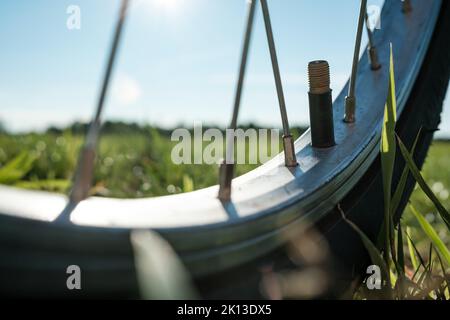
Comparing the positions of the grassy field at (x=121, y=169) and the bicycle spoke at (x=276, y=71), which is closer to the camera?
the bicycle spoke at (x=276, y=71)

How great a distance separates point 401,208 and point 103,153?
2.23 m

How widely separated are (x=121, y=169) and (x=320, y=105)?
1.94m

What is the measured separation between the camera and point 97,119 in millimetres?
547

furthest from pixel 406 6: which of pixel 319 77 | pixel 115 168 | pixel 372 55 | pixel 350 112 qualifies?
pixel 115 168

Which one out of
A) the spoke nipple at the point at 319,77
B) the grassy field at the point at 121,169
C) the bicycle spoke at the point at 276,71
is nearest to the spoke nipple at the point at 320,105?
the spoke nipple at the point at 319,77

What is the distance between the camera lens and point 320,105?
0.91 meters

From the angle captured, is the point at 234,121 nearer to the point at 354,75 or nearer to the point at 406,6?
the point at 354,75

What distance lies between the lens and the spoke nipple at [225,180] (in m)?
0.70

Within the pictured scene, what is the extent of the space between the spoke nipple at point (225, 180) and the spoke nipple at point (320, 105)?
0.29 meters

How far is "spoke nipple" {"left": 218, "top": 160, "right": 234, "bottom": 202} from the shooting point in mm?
700

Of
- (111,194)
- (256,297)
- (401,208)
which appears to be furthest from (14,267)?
(111,194)

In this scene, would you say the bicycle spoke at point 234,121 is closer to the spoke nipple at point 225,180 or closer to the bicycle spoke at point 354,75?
the spoke nipple at point 225,180

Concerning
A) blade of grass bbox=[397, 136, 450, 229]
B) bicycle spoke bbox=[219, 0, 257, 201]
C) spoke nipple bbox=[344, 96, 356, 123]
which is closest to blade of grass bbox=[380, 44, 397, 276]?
blade of grass bbox=[397, 136, 450, 229]

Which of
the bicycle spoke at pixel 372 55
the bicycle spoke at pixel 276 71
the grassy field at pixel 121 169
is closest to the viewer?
the bicycle spoke at pixel 276 71
